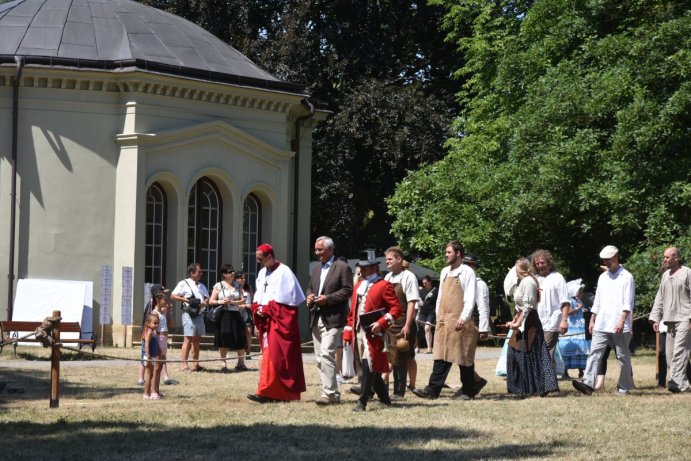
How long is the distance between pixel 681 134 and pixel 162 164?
1113cm

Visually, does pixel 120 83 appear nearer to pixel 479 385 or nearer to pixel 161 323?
pixel 161 323

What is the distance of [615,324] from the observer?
14.4 m

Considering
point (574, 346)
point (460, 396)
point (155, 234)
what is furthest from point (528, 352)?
point (155, 234)

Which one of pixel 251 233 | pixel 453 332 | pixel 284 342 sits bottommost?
pixel 284 342

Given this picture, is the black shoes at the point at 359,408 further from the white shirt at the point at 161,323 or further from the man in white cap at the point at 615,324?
the man in white cap at the point at 615,324

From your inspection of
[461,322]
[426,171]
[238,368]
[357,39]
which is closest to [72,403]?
[461,322]

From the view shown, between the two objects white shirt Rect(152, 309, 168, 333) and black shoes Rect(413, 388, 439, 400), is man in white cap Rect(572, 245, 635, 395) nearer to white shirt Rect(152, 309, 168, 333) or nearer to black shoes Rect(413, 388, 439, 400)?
black shoes Rect(413, 388, 439, 400)

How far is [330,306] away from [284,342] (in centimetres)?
65

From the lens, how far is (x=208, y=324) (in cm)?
2675

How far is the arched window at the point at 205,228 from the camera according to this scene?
26.7m

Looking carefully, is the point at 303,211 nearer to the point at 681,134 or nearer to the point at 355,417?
the point at 681,134

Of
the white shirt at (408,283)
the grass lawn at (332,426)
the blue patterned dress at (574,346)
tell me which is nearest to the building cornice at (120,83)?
the grass lawn at (332,426)

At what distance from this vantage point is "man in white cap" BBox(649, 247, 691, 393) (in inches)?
573

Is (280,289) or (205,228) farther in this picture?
(205,228)
